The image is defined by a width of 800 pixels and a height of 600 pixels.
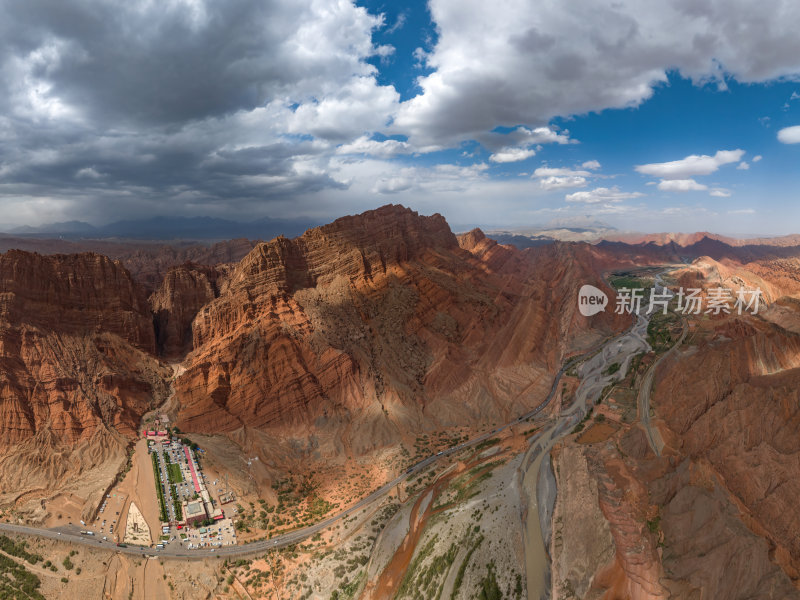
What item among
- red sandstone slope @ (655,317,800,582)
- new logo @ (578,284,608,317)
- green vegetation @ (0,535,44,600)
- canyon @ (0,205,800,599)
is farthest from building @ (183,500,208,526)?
new logo @ (578,284,608,317)

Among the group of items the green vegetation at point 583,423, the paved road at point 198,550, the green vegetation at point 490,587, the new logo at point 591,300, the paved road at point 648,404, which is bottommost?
the paved road at point 198,550

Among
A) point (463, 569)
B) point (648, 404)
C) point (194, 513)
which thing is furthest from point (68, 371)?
point (648, 404)

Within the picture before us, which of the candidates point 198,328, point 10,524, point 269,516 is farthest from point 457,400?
point 10,524

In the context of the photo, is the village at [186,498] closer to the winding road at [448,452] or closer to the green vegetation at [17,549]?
the winding road at [448,452]

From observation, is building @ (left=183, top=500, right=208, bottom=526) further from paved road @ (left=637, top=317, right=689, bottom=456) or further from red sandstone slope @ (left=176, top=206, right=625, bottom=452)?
paved road @ (left=637, top=317, right=689, bottom=456)

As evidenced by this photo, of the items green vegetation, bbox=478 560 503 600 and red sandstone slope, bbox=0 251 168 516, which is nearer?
green vegetation, bbox=478 560 503 600

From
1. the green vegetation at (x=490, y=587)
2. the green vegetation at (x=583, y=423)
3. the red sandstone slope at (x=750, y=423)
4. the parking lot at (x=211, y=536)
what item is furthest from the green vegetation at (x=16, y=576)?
the red sandstone slope at (x=750, y=423)

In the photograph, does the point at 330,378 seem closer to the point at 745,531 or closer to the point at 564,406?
the point at 564,406
